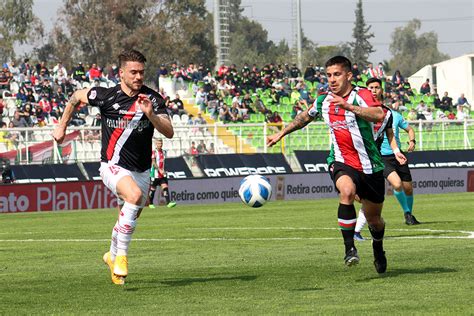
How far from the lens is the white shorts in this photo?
11.4m

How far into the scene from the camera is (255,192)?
55.9 feet

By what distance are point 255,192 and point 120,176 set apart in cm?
583

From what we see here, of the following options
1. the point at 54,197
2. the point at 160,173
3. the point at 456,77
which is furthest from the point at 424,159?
the point at 456,77

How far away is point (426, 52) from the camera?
616ft

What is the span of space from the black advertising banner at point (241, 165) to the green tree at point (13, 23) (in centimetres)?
5469

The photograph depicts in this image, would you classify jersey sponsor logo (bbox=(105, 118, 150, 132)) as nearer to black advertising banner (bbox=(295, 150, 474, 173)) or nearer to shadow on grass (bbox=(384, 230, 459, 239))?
shadow on grass (bbox=(384, 230, 459, 239))

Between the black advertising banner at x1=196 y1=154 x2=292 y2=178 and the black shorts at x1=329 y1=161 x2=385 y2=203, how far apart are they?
2373cm

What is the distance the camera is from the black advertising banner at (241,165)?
118 feet

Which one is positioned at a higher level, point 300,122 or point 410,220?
point 300,122

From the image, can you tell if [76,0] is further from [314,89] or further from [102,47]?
[314,89]

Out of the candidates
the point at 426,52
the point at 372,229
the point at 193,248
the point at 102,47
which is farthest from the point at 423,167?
the point at 426,52

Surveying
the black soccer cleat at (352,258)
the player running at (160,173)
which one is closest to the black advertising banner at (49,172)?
the player running at (160,173)

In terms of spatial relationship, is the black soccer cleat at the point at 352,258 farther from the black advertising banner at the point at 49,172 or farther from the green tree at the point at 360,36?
→ the green tree at the point at 360,36

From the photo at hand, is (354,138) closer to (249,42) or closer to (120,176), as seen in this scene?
(120,176)
